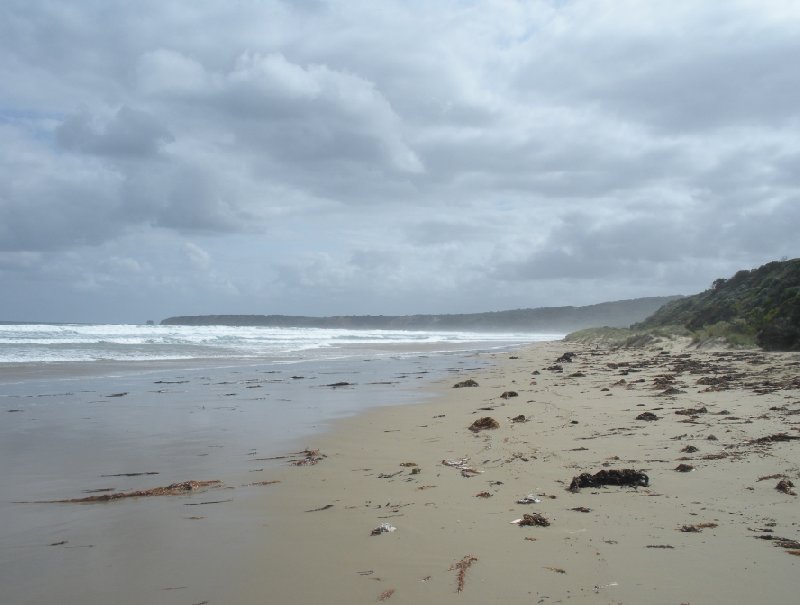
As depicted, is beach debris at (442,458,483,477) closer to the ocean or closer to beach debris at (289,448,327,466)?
beach debris at (289,448,327,466)

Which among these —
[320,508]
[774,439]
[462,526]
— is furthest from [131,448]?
[774,439]

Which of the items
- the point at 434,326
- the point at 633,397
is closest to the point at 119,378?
the point at 633,397

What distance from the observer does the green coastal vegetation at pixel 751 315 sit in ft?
55.3

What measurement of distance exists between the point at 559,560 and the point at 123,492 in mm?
3673

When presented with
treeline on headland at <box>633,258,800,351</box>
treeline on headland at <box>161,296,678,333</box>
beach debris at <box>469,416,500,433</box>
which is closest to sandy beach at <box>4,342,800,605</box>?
beach debris at <box>469,416,500,433</box>

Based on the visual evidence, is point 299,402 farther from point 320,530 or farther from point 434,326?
point 434,326

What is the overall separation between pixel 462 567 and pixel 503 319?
13699cm

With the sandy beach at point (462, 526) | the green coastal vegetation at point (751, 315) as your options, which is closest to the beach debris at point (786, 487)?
the sandy beach at point (462, 526)

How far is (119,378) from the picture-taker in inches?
590

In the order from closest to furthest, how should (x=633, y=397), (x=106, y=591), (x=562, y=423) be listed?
(x=106, y=591), (x=562, y=423), (x=633, y=397)

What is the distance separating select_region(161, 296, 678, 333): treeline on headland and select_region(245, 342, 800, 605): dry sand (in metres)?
94.6

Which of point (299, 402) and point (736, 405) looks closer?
point (736, 405)

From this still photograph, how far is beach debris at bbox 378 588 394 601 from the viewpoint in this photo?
2.84 meters

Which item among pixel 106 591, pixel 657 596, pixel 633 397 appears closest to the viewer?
pixel 657 596
